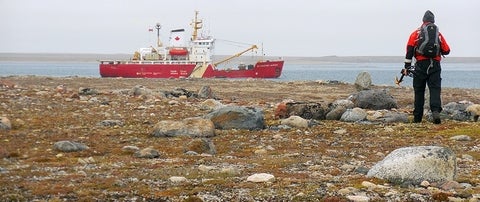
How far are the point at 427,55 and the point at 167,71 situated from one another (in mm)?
65627

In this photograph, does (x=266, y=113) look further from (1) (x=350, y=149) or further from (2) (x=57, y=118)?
(1) (x=350, y=149)

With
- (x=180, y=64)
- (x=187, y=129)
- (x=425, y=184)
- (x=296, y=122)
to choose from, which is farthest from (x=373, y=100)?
(x=180, y=64)

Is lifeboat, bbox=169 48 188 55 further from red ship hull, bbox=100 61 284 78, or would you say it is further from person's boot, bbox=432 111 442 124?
person's boot, bbox=432 111 442 124

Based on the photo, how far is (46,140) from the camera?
10250mm

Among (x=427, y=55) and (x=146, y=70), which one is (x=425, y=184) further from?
(x=146, y=70)

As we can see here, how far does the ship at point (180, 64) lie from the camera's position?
76.1 metres

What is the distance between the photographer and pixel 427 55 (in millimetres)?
12023

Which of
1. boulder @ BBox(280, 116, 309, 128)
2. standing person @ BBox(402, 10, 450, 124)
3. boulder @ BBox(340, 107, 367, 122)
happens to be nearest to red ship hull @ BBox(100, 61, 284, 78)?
boulder @ BBox(340, 107, 367, 122)

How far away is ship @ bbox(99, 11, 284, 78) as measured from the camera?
250ft

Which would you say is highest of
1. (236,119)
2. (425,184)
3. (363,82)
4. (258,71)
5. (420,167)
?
(420,167)

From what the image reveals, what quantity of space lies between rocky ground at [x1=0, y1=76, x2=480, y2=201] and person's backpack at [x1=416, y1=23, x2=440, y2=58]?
1.60m

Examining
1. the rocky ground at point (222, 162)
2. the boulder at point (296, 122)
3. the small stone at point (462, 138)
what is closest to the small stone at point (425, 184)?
the rocky ground at point (222, 162)

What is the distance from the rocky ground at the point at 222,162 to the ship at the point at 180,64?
2426 inches

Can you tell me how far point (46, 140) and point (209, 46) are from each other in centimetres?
6986
